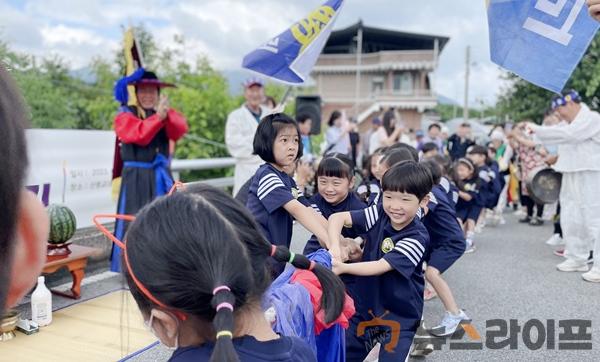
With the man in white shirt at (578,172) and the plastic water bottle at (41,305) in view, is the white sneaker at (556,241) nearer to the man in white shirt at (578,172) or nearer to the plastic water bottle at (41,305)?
the man in white shirt at (578,172)

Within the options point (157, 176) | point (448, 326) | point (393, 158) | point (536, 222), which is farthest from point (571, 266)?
point (157, 176)

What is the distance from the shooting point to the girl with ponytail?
3.43ft

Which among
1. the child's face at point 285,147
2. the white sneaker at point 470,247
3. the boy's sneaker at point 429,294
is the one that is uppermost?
the child's face at point 285,147

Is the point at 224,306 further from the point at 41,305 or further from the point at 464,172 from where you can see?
the point at 464,172

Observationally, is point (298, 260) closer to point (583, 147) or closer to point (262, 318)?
point (262, 318)

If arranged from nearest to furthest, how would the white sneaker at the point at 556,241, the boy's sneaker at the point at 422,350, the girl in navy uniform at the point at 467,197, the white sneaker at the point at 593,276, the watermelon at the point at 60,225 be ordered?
the boy's sneaker at the point at 422,350 < the watermelon at the point at 60,225 < the white sneaker at the point at 593,276 < the girl in navy uniform at the point at 467,197 < the white sneaker at the point at 556,241

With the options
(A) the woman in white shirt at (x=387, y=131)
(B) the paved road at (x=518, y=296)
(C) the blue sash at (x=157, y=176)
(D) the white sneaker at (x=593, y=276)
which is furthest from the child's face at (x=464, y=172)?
(C) the blue sash at (x=157, y=176)

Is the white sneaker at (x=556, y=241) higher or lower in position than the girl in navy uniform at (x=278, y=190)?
lower

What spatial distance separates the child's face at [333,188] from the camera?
311 cm

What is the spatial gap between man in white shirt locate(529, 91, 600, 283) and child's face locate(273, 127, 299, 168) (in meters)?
3.19

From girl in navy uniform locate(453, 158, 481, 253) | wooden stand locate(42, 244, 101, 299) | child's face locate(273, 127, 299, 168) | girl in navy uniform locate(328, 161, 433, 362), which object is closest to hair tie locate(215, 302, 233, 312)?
girl in navy uniform locate(328, 161, 433, 362)

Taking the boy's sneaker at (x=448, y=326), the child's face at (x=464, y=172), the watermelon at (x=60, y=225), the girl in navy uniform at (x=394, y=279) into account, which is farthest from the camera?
the child's face at (x=464, y=172)

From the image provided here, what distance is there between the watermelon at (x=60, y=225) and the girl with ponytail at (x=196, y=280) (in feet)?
9.57

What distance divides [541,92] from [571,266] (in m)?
9.70
